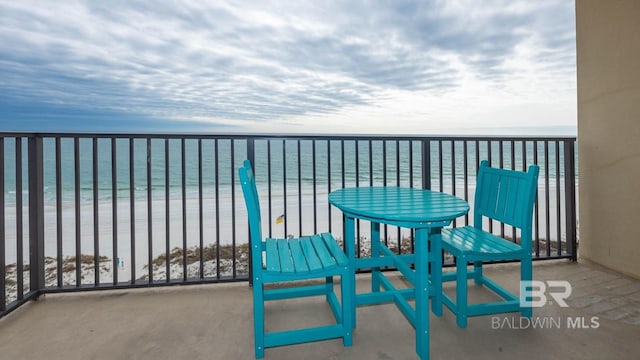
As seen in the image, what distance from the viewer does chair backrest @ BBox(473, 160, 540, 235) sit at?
5.62 ft

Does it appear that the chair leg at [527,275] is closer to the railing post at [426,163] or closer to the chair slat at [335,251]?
the railing post at [426,163]

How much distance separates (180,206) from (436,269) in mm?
9345

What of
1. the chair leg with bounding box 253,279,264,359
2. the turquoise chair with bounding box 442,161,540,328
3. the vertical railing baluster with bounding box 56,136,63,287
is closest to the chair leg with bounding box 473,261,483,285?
the turquoise chair with bounding box 442,161,540,328

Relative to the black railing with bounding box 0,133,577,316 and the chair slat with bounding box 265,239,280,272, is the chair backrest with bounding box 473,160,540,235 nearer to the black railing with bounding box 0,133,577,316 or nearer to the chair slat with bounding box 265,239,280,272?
the black railing with bounding box 0,133,577,316

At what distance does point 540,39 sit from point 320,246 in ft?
19.3

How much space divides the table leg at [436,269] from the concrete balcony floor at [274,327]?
8cm

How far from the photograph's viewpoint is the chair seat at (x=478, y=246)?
5.38 ft

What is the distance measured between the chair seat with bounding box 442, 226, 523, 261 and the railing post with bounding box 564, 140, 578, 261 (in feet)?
4.84

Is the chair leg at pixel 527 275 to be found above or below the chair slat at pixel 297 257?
below

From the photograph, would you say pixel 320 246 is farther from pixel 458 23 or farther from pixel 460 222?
pixel 460 222

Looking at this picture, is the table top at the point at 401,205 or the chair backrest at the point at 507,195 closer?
the table top at the point at 401,205

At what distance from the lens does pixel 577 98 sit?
9.38 feet

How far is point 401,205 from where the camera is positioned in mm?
1540

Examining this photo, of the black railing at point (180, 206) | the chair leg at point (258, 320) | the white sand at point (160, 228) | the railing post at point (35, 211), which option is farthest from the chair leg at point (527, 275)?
the white sand at point (160, 228)
